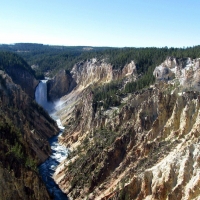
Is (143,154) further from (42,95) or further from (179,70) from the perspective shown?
(42,95)

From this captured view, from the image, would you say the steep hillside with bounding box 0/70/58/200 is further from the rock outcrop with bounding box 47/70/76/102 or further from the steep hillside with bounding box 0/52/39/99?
the rock outcrop with bounding box 47/70/76/102

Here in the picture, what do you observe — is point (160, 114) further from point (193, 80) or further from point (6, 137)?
point (6, 137)

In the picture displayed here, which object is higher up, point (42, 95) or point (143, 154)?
point (143, 154)

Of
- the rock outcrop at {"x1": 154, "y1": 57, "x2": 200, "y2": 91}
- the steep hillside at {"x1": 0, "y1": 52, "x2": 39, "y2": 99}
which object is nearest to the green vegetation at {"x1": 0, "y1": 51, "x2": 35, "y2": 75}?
the steep hillside at {"x1": 0, "y1": 52, "x2": 39, "y2": 99}

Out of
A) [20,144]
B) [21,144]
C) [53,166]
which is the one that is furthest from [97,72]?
[20,144]

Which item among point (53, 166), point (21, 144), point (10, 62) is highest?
point (10, 62)

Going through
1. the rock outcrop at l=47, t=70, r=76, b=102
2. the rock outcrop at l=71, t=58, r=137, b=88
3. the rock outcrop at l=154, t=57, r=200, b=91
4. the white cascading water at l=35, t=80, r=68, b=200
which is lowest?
the white cascading water at l=35, t=80, r=68, b=200

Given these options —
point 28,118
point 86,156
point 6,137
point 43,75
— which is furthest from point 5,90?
point 43,75
